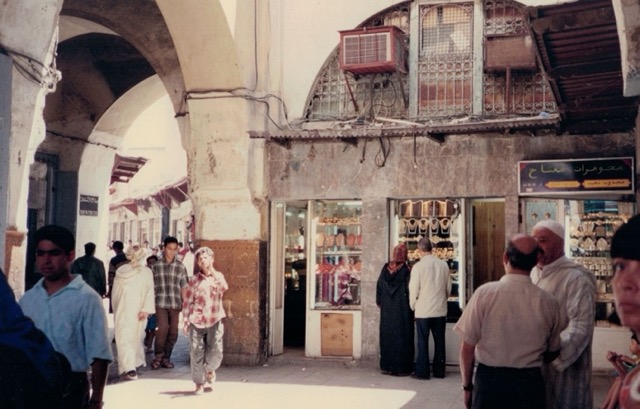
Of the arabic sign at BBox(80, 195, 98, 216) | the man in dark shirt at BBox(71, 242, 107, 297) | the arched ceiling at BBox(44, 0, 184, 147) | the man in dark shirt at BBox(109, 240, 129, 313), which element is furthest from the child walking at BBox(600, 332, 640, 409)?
the arabic sign at BBox(80, 195, 98, 216)

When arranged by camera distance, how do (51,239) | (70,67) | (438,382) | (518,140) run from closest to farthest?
(51,239) < (438,382) < (518,140) < (70,67)

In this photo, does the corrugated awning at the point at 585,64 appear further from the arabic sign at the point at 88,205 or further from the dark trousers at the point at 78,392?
the arabic sign at the point at 88,205

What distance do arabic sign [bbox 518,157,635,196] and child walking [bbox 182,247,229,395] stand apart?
4.17 metres

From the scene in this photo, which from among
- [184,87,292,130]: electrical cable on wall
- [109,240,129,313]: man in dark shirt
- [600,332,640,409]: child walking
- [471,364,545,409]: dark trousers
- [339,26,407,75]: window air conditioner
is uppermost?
[339,26,407,75]: window air conditioner

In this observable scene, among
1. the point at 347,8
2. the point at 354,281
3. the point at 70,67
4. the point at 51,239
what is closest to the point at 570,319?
the point at 51,239

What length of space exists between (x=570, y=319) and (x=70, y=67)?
1181 centimetres

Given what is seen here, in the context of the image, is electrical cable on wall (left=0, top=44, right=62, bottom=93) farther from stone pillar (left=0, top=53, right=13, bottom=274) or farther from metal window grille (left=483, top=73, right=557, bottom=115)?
metal window grille (left=483, top=73, right=557, bottom=115)

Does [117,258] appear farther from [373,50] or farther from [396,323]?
[373,50]

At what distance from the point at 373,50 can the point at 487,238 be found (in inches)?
156

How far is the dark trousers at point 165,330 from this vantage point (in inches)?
419

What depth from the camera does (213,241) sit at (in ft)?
36.5

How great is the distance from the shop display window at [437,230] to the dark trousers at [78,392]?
7500 millimetres

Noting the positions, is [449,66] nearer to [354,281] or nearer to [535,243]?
[354,281]

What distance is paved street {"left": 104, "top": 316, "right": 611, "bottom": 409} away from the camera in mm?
8195
